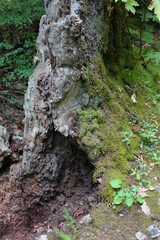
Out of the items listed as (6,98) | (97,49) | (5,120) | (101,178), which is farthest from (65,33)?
(6,98)

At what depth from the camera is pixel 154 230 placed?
234cm

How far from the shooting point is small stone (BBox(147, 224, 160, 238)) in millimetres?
2291

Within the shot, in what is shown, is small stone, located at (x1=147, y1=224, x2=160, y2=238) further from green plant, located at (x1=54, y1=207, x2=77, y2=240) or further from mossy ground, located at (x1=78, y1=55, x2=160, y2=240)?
green plant, located at (x1=54, y1=207, x2=77, y2=240)

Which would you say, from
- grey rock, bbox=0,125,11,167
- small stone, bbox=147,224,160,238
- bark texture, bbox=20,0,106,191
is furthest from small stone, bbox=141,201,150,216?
grey rock, bbox=0,125,11,167

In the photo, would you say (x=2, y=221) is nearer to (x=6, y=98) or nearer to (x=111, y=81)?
(x=111, y=81)

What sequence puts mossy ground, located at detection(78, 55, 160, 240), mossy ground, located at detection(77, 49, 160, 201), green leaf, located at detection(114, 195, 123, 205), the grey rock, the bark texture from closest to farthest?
mossy ground, located at detection(78, 55, 160, 240) < green leaf, located at detection(114, 195, 123, 205) < the bark texture < mossy ground, located at detection(77, 49, 160, 201) < the grey rock

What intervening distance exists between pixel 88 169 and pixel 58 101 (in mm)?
1283

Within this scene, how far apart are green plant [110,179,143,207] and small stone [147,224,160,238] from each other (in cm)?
32

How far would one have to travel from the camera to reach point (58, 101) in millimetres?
2961

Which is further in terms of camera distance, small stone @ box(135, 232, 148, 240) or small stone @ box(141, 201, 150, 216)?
small stone @ box(141, 201, 150, 216)

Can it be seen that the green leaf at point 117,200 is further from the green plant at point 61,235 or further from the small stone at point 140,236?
the green plant at point 61,235

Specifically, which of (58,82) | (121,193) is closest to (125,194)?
(121,193)

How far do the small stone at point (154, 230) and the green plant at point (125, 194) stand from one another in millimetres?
318

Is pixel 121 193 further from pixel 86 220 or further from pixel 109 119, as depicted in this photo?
pixel 109 119
